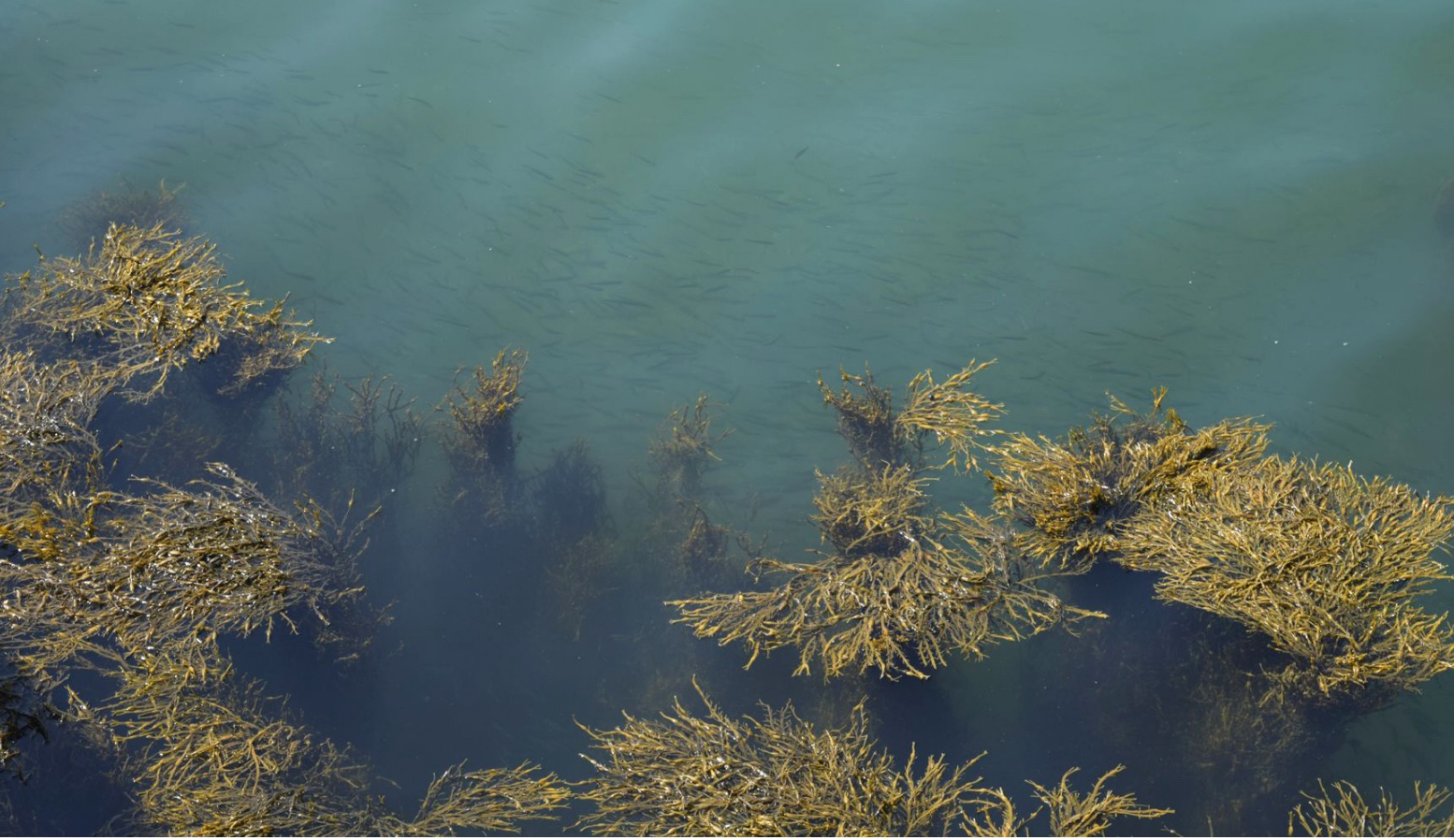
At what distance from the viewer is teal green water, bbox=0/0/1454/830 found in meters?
6.38

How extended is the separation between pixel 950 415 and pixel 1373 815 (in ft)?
9.60

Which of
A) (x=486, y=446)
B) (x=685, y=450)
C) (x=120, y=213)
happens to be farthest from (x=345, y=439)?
(x=120, y=213)

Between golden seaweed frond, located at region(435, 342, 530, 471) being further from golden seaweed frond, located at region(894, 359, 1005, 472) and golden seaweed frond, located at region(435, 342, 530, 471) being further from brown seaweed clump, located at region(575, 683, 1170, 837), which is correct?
golden seaweed frond, located at region(894, 359, 1005, 472)

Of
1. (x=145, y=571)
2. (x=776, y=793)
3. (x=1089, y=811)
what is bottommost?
(x=1089, y=811)

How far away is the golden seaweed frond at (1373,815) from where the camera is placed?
465 cm

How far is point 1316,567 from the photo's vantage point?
455cm

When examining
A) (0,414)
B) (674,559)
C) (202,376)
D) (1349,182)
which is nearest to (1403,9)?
(1349,182)

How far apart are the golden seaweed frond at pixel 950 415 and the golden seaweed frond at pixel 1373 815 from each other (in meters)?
2.51

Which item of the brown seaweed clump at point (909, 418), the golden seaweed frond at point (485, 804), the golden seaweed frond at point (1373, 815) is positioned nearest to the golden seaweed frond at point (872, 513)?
the brown seaweed clump at point (909, 418)

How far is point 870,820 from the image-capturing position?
443 centimetres

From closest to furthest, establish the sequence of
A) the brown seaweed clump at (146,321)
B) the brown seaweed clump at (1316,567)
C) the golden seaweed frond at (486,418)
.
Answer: the brown seaweed clump at (1316,567)
the brown seaweed clump at (146,321)
the golden seaweed frond at (486,418)

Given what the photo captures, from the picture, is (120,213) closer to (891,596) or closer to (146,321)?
(146,321)

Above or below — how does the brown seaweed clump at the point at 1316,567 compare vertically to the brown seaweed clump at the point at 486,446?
below

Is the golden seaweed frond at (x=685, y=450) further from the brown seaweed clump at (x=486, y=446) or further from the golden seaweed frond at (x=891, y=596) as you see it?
the brown seaweed clump at (x=486, y=446)
